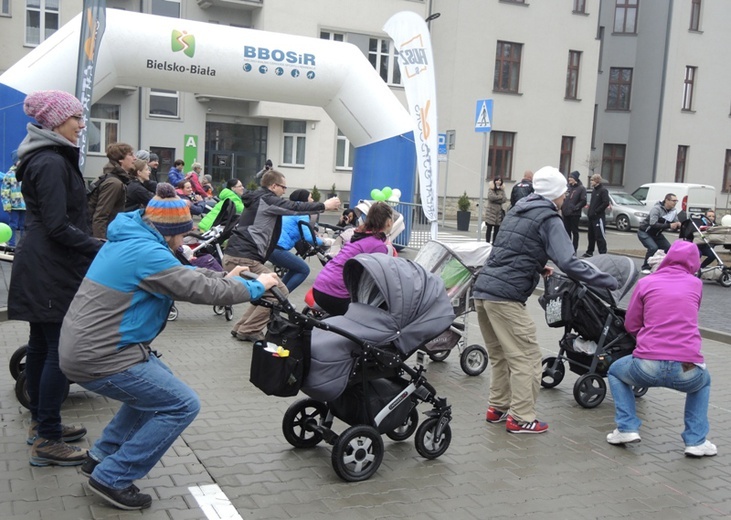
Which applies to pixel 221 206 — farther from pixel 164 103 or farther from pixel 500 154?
pixel 500 154

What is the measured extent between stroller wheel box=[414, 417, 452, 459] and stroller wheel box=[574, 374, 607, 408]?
179 cm

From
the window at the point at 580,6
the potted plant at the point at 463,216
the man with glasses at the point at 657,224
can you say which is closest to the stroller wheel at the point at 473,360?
the man with glasses at the point at 657,224

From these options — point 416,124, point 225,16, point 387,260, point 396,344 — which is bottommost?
point 396,344

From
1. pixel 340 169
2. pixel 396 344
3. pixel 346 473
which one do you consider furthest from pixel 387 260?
pixel 340 169

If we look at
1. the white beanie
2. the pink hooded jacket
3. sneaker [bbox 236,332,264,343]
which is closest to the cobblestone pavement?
the pink hooded jacket

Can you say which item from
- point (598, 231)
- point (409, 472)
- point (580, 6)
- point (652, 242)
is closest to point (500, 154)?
point (580, 6)

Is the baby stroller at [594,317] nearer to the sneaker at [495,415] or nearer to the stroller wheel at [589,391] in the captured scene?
the stroller wheel at [589,391]

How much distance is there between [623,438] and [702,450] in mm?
543

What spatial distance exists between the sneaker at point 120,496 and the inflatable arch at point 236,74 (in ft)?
33.8

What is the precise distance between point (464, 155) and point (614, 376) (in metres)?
29.6

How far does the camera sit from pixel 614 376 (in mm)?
5801

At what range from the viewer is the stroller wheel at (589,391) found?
21.5ft

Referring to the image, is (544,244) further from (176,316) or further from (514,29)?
(514,29)

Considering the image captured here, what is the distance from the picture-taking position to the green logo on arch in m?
14.8
